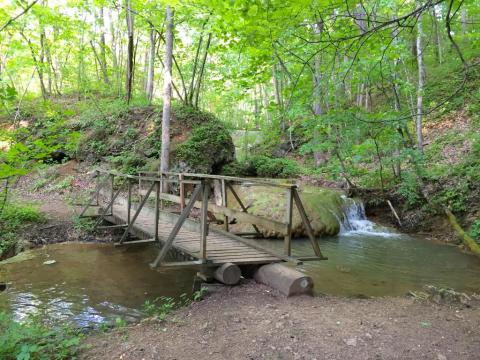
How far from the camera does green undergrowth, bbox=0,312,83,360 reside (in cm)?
364

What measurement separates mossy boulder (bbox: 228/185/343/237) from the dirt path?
6.37m

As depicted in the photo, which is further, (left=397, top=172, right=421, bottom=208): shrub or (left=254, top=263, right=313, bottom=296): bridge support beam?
(left=397, top=172, right=421, bottom=208): shrub

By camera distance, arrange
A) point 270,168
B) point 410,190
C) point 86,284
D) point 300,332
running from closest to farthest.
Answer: point 300,332 → point 86,284 → point 410,190 → point 270,168

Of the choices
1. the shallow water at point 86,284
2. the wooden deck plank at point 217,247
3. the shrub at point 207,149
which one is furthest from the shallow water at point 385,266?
the shrub at point 207,149

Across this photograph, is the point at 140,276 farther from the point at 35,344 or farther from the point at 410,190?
the point at 410,190

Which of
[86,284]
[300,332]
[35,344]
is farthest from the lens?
[86,284]

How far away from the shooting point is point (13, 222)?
9961mm

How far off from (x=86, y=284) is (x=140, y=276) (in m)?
1.09

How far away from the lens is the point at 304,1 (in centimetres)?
396

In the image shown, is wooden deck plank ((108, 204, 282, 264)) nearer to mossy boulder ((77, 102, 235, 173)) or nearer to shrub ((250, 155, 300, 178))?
mossy boulder ((77, 102, 235, 173))

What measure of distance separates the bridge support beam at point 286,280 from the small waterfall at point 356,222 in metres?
7.13

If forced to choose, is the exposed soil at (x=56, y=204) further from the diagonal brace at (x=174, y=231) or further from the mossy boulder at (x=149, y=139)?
the diagonal brace at (x=174, y=231)

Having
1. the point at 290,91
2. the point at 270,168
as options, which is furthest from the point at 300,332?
the point at 270,168

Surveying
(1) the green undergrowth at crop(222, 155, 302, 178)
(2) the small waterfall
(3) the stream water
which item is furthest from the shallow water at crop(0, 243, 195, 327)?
(1) the green undergrowth at crop(222, 155, 302, 178)
